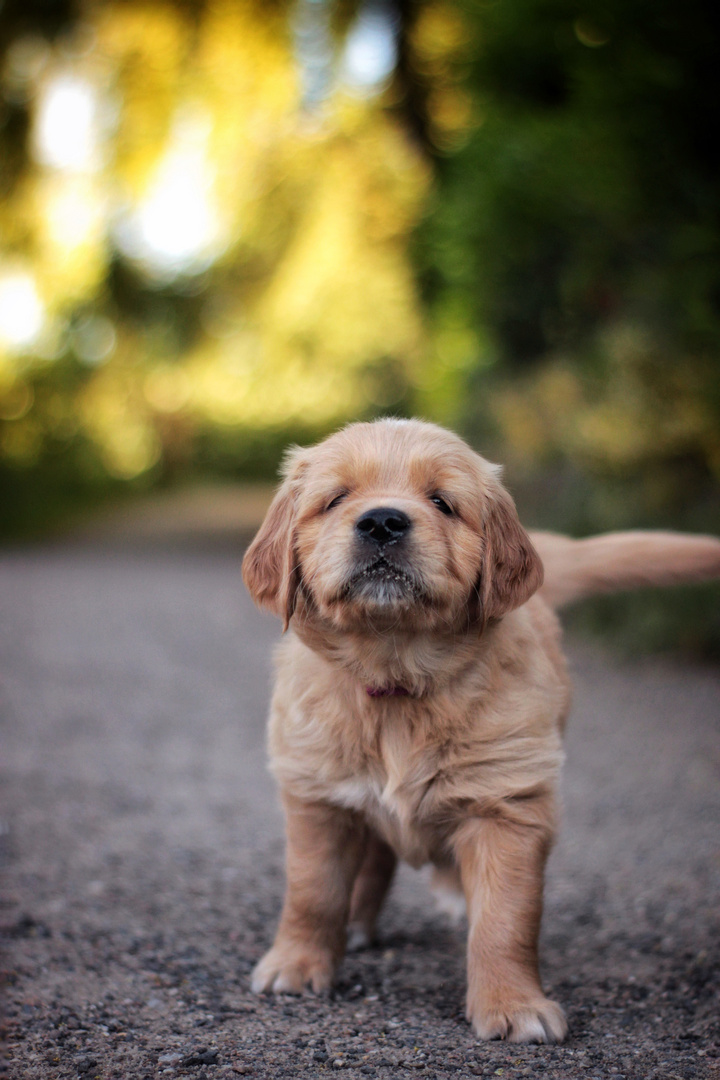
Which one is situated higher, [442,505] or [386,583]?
[442,505]

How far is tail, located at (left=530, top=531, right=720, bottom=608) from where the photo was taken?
11.0 ft

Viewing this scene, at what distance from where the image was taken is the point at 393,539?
260cm

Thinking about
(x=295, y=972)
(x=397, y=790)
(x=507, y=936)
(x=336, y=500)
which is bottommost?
(x=295, y=972)

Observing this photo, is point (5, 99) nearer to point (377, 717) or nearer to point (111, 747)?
point (111, 747)

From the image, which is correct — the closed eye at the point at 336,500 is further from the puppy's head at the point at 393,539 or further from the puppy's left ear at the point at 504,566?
the puppy's left ear at the point at 504,566

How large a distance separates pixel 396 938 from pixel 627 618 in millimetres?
5037

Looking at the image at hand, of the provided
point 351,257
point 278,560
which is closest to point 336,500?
point 278,560

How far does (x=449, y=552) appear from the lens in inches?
105

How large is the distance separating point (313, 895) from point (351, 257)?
584 inches

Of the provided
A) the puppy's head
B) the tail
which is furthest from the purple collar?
the tail

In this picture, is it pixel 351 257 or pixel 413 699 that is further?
pixel 351 257

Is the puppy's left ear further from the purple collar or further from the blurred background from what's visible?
the blurred background

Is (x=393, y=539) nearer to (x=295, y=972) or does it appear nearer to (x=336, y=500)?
(x=336, y=500)

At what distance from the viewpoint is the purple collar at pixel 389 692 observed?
273 cm
